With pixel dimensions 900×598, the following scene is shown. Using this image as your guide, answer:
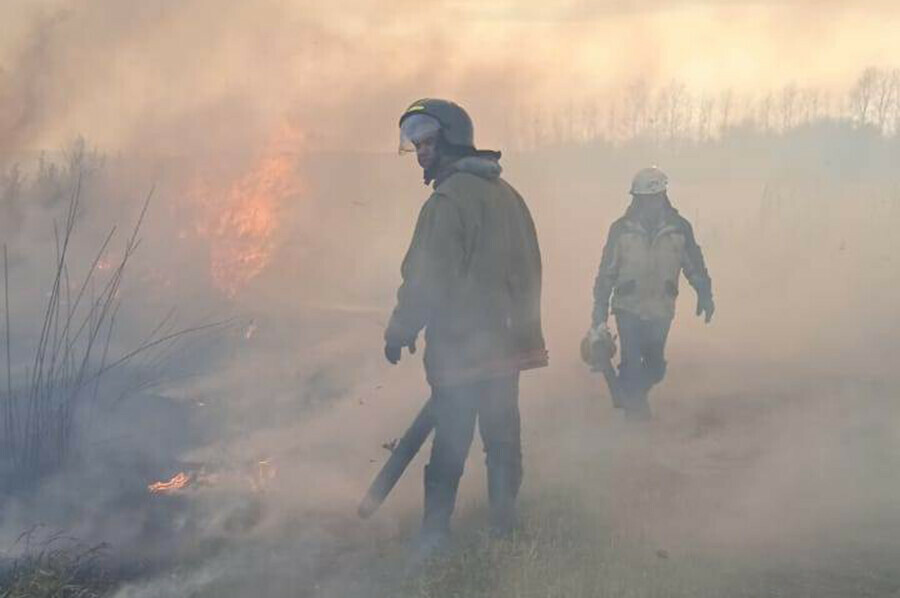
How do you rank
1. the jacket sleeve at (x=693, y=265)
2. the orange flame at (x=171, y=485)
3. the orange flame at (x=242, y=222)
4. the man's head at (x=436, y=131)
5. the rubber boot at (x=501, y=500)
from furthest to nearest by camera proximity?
the orange flame at (x=242, y=222) < the jacket sleeve at (x=693, y=265) < the orange flame at (x=171, y=485) < the rubber boot at (x=501, y=500) < the man's head at (x=436, y=131)

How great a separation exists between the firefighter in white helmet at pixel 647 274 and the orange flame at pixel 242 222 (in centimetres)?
810

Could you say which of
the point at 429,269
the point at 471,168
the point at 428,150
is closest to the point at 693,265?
the point at 471,168

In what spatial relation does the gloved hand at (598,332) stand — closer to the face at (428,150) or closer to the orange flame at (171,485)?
the face at (428,150)

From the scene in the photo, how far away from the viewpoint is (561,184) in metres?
→ 31.7

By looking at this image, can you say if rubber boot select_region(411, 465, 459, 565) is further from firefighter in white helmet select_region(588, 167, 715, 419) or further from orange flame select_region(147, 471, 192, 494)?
firefighter in white helmet select_region(588, 167, 715, 419)

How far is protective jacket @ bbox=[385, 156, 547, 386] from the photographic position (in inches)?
176

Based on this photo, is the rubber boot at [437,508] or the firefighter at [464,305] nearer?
the firefighter at [464,305]

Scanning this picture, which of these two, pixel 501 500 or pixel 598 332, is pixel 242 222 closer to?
pixel 598 332

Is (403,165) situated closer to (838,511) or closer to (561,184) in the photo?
(561,184)

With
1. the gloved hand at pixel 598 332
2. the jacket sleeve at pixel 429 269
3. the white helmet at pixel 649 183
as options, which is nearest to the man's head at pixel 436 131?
the jacket sleeve at pixel 429 269

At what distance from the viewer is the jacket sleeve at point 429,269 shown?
14.6 ft

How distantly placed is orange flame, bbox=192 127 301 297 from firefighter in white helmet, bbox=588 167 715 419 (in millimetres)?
8102

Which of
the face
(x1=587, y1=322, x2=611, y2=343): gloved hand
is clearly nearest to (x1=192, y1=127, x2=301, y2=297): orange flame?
(x1=587, y1=322, x2=611, y2=343): gloved hand

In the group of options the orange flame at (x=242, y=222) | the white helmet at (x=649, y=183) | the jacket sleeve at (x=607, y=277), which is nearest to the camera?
the white helmet at (x=649, y=183)
